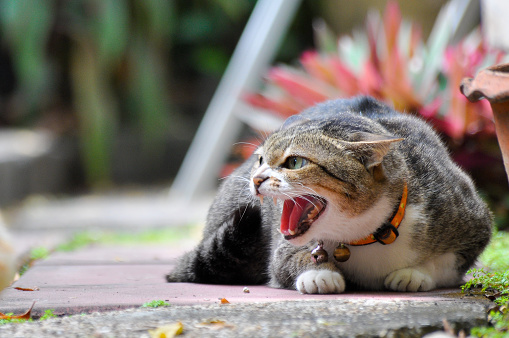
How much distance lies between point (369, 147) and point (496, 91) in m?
0.38

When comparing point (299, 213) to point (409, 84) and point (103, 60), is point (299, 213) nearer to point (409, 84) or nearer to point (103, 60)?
point (409, 84)

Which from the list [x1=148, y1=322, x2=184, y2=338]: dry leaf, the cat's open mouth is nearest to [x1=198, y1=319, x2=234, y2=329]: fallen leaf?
[x1=148, y1=322, x2=184, y2=338]: dry leaf

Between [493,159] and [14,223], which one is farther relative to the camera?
[14,223]

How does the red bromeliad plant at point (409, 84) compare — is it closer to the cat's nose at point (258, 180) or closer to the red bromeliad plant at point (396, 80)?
the red bromeliad plant at point (396, 80)

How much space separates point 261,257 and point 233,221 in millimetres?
198

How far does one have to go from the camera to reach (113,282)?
2.34 meters

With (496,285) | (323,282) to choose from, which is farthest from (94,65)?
(496,285)

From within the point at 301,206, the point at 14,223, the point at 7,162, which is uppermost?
the point at 7,162

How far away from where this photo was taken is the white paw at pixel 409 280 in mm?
1927

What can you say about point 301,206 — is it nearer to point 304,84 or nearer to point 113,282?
point 113,282

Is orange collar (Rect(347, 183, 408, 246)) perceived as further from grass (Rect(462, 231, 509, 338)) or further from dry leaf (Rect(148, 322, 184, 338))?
dry leaf (Rect(148, 322, 184, 338))

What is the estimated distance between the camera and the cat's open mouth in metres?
1.84

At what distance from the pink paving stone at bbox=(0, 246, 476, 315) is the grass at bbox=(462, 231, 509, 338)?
0.35ft

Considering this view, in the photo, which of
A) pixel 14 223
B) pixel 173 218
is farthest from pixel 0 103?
pixel 173 218
